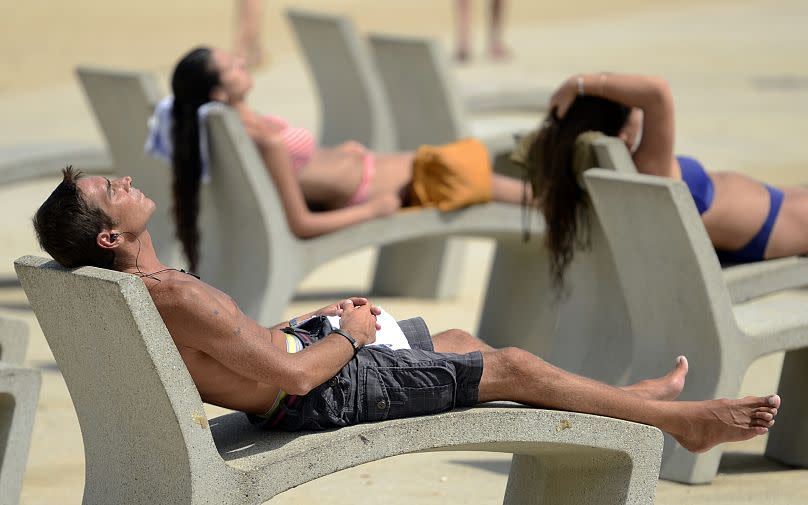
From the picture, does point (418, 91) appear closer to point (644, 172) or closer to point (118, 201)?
point (644, 172)

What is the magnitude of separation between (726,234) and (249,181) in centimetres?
226

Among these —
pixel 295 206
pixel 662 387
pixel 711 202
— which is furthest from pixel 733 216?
pixel 295 206

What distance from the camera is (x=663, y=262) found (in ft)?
15.6

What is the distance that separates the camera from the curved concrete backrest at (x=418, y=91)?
28.0 feet

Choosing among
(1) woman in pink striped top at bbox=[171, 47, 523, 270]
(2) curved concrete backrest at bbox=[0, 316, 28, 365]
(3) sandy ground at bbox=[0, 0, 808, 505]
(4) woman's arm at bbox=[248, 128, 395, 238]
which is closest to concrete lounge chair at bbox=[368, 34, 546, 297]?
(3) sandy ground at bbox=[0, 0, 808, 505]

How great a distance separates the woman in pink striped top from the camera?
6.78 metres

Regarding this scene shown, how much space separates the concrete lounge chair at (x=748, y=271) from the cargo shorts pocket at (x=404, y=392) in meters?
1.64

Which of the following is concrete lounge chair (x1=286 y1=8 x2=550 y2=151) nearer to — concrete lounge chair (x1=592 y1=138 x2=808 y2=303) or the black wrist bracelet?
concrete lounge chair (x1=592 y1=138 x2=808 y2=303)

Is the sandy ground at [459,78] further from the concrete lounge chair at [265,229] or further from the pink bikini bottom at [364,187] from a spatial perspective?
the pink bikini bottom at [364,187]

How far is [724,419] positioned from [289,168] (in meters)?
3.24

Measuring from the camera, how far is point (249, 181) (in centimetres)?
669

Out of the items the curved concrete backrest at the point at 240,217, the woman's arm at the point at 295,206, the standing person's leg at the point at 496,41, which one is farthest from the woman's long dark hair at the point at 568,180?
the standing person's leg at the point at 496,41

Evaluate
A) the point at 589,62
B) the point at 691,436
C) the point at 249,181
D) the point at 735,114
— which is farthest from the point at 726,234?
the point at 589,62

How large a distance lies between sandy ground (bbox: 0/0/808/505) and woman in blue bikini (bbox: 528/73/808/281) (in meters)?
0.76
